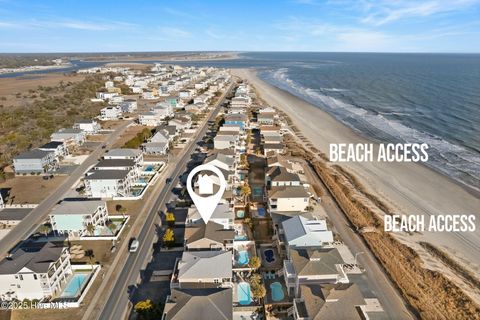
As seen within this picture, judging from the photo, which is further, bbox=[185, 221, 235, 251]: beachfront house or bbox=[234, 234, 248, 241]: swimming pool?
bbox=[234, 234, 248, 241]: swimming pool

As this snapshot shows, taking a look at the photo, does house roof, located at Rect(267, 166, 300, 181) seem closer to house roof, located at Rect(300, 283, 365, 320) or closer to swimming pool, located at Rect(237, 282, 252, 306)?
swimming pool, located at Rect(237, 282, 252, 306)

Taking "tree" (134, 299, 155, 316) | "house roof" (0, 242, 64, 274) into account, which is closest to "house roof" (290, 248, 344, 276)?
"tree" (134, 299, 155, 316)

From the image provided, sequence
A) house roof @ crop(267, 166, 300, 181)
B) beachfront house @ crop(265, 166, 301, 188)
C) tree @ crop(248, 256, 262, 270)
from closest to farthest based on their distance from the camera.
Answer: tree @ crop(248, 256, 262, 270) → beachfront house @ crop(265, 166, 301, 188) → house roof @ crop(267, 166, 300, 181)

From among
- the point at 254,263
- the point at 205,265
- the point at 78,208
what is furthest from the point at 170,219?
the point at 254,263

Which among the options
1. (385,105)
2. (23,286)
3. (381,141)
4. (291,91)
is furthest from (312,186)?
(291,91)

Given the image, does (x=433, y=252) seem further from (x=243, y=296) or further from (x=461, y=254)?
(x=243, y=296)
